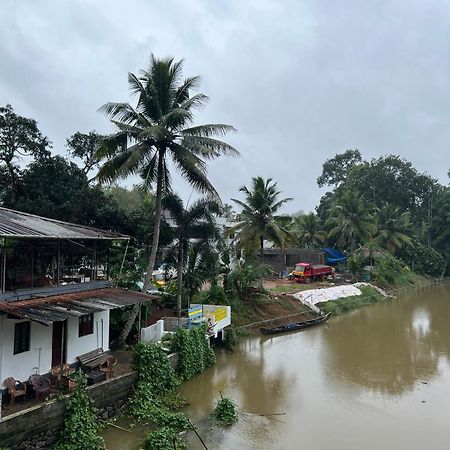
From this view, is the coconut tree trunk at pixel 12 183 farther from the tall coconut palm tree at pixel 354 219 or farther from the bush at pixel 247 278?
the tall coconut palm tree at pixel 354 219

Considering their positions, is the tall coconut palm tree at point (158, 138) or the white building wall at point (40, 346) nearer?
the white building wall at point (40, 346)

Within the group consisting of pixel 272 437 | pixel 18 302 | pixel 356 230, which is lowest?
pixel 272 437

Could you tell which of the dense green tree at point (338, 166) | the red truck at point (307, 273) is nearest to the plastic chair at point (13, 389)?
the red truck at point (307, 273)

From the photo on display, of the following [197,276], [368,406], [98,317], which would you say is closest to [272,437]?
[368,406]

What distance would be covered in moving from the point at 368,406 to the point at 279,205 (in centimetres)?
1662

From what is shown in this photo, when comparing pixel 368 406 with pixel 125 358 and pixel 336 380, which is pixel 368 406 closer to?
pixel 336 380

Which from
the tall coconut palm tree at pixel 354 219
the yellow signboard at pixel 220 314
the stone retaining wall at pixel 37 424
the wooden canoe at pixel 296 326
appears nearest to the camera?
the stone retaining wall at pixel 37 424

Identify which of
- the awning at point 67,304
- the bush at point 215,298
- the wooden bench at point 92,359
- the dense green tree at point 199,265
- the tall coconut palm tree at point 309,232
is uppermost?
the tall coconut palm tree at point 309,232

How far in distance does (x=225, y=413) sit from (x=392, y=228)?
1607 inches

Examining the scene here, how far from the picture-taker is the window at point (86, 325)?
538 inches

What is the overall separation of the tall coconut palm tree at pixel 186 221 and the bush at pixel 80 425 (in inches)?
362

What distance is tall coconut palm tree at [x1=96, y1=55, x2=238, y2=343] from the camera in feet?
52.7

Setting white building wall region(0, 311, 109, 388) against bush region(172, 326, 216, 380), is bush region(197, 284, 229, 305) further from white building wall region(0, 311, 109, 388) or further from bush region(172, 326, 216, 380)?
white building wall region(0, 311, 109, 388)

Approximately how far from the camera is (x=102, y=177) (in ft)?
52.9
